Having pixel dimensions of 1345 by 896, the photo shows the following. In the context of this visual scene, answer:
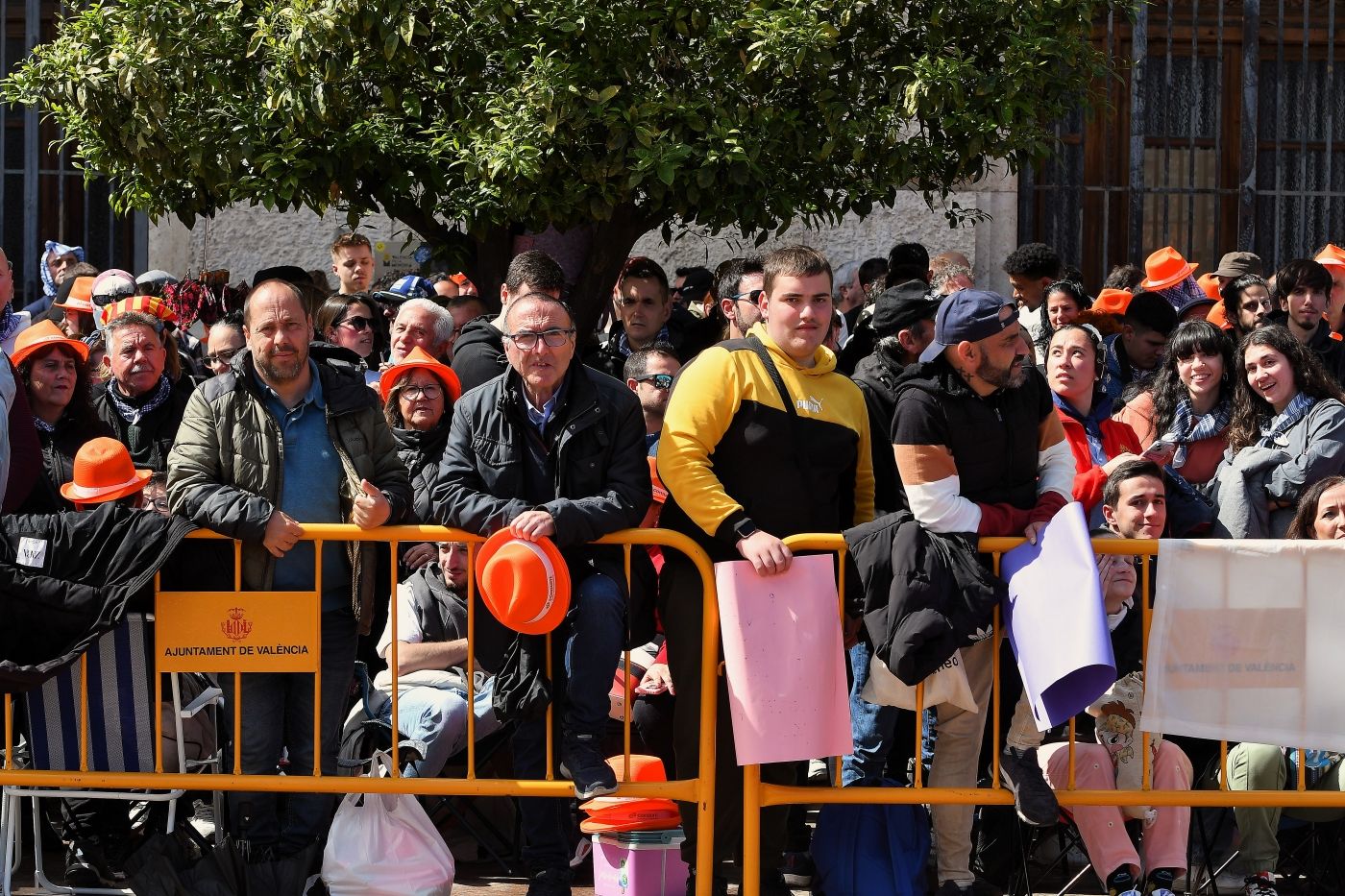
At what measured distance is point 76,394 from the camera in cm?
666

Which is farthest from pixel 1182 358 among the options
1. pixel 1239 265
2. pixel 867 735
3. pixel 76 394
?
pixel 76 394

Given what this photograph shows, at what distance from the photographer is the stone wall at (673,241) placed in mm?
11109

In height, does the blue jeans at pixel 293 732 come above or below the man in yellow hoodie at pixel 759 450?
below

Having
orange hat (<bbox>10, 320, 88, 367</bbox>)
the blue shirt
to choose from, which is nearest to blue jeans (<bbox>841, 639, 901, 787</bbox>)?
the blue shirt

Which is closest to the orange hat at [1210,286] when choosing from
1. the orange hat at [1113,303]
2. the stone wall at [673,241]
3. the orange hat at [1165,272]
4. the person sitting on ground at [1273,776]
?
the orange hat at [1165,272]

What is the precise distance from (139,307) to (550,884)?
12.8 feet

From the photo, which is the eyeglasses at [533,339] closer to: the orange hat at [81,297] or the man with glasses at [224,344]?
the man with glasses at [224,344]

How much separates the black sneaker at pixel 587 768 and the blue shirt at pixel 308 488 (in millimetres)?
880

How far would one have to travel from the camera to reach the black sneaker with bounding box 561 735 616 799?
5.23 metres

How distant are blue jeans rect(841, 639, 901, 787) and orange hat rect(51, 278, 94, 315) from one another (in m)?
4.96

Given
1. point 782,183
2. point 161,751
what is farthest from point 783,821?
point 782,183

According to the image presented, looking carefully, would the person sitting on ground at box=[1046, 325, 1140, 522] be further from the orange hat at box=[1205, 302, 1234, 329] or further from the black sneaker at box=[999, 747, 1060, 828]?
the orange hat at box=[1205, 302, 1234, 329]

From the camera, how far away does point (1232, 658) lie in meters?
5.44

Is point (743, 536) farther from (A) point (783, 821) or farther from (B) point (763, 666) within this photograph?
(A) point (783, 821)
